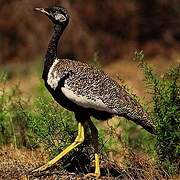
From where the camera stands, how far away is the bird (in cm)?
627

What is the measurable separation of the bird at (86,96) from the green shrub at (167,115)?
0.40 m

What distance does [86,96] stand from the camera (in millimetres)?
6277

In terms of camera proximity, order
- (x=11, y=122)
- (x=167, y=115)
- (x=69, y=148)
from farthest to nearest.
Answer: (x=11, y=122)
(x=167, y=115)
(x=69, y=148)

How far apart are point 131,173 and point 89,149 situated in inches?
20.9

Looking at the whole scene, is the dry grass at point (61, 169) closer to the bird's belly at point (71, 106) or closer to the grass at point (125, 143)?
the grass at point (125, 143)

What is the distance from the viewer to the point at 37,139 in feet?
23.7

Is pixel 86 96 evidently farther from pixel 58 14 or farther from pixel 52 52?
pixel 58 14

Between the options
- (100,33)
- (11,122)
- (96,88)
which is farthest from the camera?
(100,33)

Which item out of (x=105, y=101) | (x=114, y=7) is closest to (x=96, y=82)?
(x=105, y=101)

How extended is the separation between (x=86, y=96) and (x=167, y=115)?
0.97m

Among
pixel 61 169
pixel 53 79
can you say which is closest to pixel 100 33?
pixel 61 169

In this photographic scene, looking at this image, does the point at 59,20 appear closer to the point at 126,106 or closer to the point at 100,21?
the point at 126,106

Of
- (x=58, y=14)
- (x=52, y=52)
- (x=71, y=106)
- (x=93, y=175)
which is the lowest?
(x=93, y=175)

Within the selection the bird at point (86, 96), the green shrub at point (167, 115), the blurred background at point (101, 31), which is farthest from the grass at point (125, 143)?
the blurred background at point (101, 31)
